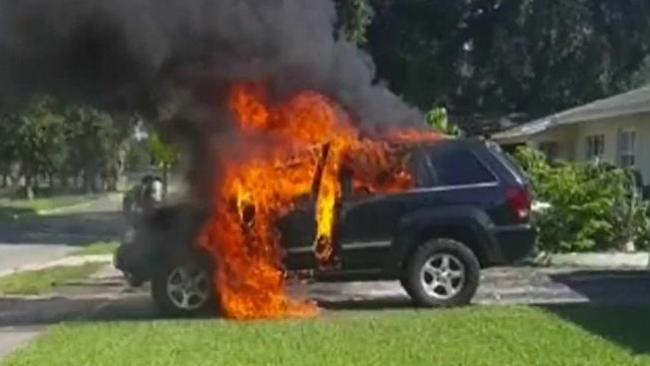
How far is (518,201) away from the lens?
14.8 metres

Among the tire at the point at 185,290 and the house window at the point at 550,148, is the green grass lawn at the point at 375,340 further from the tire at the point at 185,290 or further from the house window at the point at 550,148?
the house window at the point at 550,148

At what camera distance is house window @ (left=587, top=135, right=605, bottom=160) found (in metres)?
30.8

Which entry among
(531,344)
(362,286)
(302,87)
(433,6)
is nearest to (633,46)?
(433,6)

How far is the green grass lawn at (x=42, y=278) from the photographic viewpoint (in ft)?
64.2

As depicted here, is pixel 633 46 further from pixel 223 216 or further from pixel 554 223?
pixel 223 216

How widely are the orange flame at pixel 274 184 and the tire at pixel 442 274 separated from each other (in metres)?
0.74

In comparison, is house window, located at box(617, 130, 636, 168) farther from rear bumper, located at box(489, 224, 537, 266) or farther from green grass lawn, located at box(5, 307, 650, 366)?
green grass lawn, located at box(5, 307, 650, 366)

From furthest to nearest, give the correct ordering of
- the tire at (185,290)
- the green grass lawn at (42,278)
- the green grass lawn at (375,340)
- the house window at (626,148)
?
the house window at (626,148) → the green grass lawn at (42,278) → the tire at (185,290) → the green grass lawn at (375,340)

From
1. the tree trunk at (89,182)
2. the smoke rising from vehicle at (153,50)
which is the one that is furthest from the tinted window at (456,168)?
the tree trunk at (89,182)

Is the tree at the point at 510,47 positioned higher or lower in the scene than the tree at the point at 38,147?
higher

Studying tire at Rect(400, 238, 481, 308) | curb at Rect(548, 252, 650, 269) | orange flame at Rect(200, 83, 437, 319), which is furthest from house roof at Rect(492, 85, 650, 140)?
orange flame at Rect(200, 83, 437, 319)

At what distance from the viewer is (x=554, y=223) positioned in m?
23.1

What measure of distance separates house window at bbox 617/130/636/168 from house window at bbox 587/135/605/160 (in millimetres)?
1777

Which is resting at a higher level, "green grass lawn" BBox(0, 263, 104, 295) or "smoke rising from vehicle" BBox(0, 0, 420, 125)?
"smoke rising from vehicle" BBox(0, 0, 420, 125)
